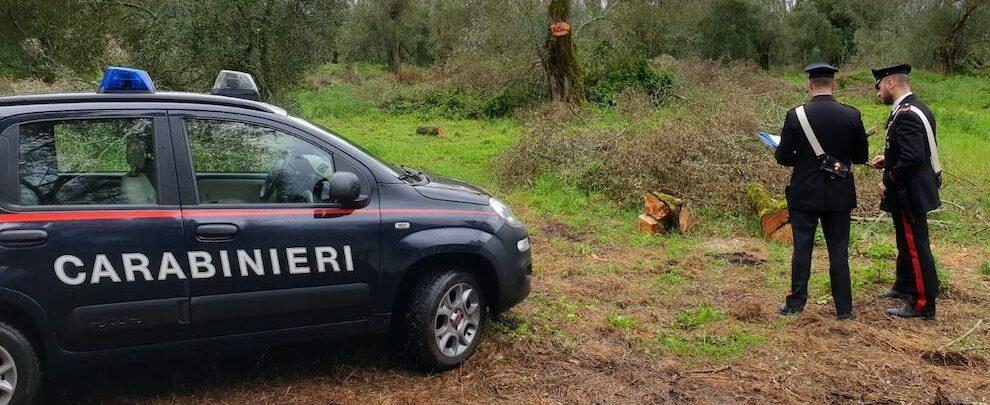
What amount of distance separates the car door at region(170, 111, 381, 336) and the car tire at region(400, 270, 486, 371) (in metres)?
0.30

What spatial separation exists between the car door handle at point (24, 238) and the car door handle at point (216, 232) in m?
0.67

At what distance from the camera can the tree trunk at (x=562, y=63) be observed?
1697cm

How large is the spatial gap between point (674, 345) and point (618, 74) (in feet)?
51.2

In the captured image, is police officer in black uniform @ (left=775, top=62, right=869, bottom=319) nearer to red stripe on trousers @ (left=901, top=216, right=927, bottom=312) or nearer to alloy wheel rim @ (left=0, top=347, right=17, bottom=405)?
red stripe on trousers @ (left=901, top=216, right=927, bottom=312)

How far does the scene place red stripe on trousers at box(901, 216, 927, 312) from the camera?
16.3 feet

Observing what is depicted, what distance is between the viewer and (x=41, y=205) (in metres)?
3.25

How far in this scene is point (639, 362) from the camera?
4363mm

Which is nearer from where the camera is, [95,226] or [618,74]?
[95,226]

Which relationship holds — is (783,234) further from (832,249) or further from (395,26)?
(395,26)

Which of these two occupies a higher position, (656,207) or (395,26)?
(395,26)

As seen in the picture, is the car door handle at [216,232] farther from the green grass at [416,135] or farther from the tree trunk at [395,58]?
the tree trunk at [395,58]

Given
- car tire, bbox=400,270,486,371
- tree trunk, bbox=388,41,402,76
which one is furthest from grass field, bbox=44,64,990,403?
tree trunk, bbox=388,41,402,76

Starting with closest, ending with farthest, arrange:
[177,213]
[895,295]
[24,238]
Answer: [24,238] → [177,213] → [895,295]

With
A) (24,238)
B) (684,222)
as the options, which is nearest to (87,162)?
(24,238)
